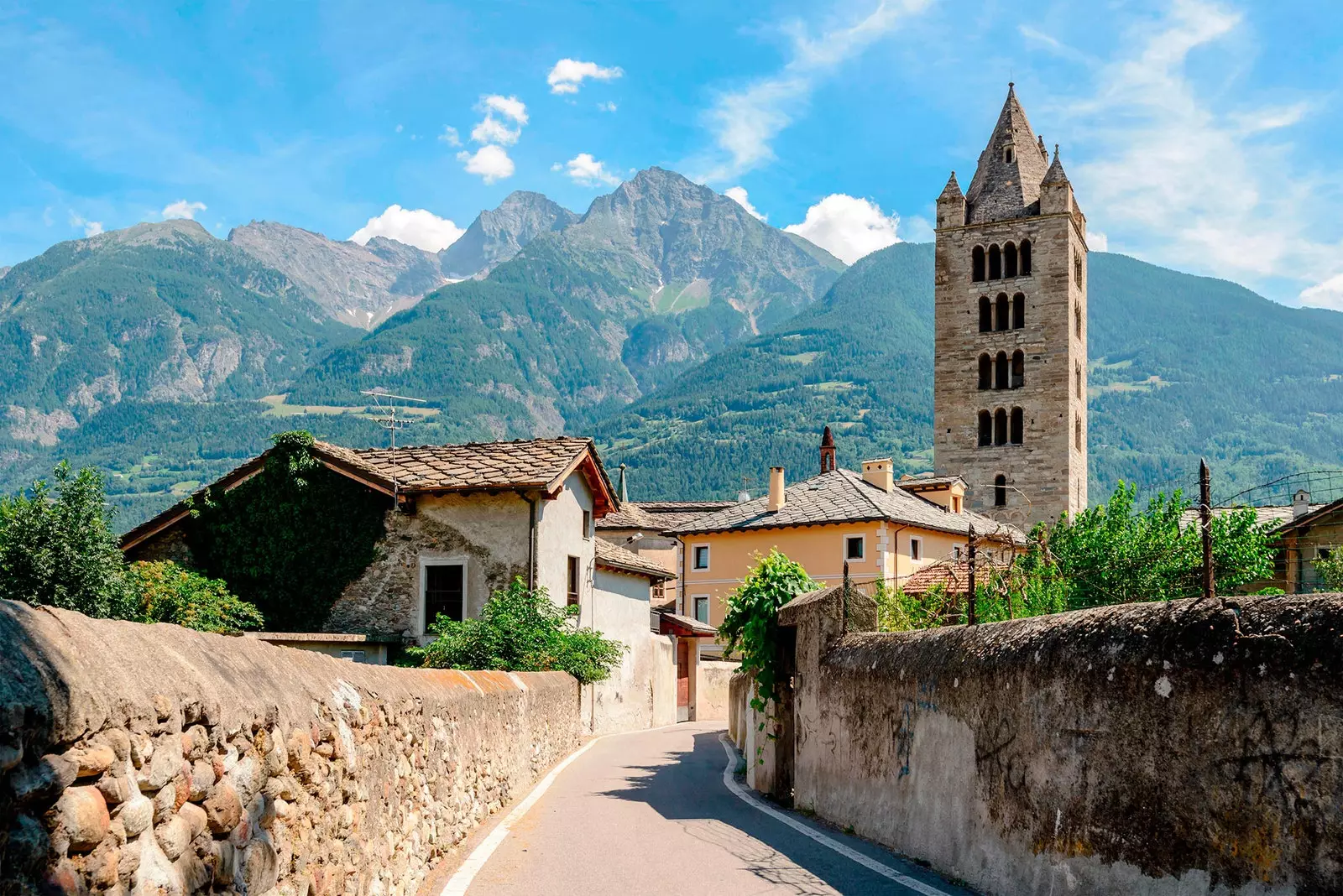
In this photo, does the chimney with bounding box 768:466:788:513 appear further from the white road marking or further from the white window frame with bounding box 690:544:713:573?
the white road marking

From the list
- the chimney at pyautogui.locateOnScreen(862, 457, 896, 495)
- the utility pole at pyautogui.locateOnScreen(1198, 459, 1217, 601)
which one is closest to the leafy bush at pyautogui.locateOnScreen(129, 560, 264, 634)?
the utility pole at pyautogui.locateOnScreen(1198, 459, 1217, 601)

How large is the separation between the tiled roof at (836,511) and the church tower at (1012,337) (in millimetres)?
15993

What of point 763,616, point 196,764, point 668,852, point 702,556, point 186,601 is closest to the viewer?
point 196,764

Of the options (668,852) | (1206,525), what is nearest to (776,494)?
(668,852)

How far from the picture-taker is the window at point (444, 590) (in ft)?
99.7

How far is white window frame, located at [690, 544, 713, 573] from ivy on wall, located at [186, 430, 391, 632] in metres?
27.9

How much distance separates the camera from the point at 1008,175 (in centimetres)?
8131

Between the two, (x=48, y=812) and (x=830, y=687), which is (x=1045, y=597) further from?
(x=48, y=812)

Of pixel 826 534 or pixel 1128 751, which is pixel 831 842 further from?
pixel 826 534

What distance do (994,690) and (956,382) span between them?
234 ft

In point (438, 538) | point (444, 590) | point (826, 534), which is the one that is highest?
point (826, 534)

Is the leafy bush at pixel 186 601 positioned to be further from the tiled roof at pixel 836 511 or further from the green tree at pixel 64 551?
the tiled roof at pixel 836 511

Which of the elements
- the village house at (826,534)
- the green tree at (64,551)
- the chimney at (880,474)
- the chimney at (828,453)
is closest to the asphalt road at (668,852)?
the green tree at (64,551)

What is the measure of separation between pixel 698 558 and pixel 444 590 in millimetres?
28041
